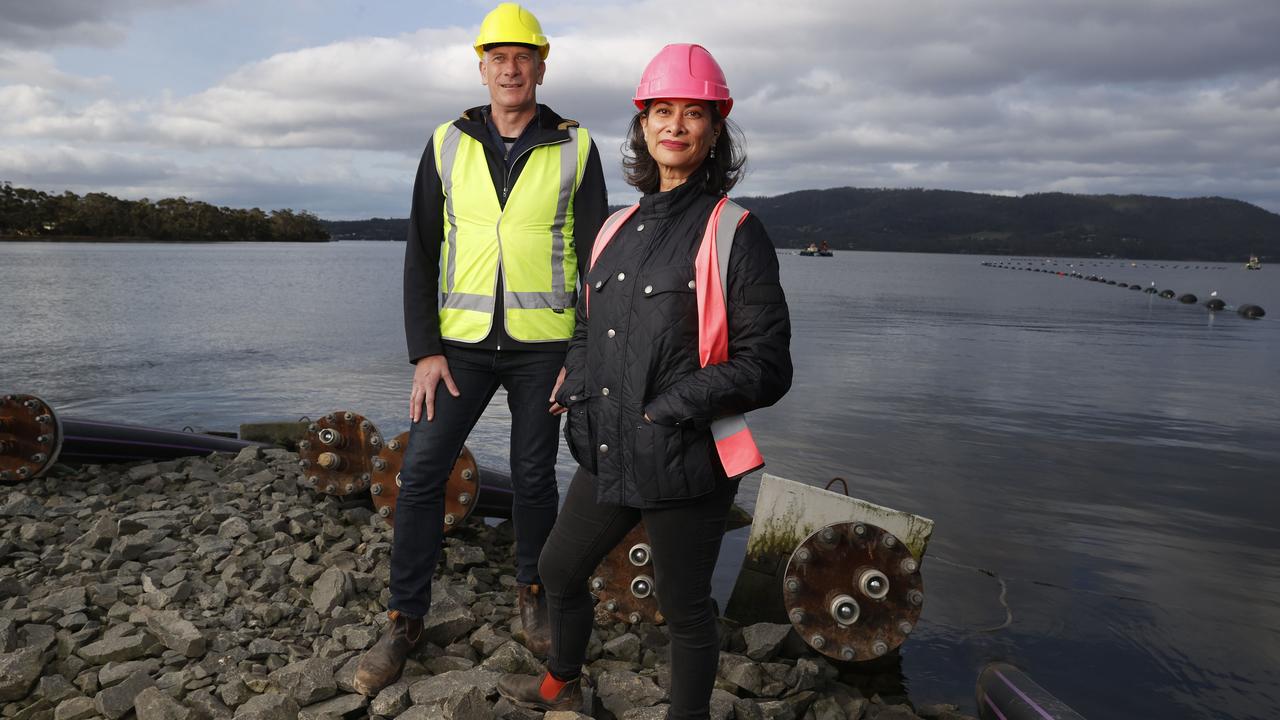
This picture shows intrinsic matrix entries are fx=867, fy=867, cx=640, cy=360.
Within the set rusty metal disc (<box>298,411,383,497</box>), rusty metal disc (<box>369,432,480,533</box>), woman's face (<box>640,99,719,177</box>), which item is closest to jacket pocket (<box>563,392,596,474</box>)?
woman's face (<box>640,99,719,177</box>)

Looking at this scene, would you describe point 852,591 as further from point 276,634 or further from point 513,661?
point 276,634

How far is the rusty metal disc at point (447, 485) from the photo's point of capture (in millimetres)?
5352

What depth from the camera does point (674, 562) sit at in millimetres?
2670

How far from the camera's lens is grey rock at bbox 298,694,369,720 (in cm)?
335

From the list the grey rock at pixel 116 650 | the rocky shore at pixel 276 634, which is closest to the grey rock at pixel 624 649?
the rocky shore at pixel 276 634

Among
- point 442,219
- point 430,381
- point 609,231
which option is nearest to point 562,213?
point 442,219

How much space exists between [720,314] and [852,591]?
239 cm

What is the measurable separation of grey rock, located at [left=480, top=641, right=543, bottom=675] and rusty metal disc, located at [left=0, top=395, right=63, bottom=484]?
462 cm

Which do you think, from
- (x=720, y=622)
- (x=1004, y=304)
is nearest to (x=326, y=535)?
(x=720, y=622)

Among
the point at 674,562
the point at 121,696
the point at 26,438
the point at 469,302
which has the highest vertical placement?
the point at 469,302

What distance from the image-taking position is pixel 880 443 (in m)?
11.1

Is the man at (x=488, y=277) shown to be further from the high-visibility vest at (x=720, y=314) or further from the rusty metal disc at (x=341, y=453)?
the rusty metal disc at (x=341, y=453)

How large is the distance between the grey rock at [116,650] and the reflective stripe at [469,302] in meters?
2.05

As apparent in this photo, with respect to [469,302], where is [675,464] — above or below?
below
